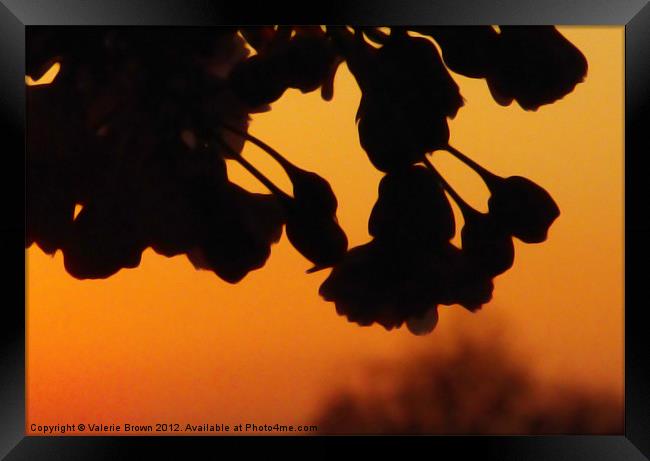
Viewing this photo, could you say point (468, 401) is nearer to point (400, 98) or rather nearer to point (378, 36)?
point (400, 98)

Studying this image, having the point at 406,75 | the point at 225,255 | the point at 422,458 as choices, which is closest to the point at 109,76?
the point at 225,255

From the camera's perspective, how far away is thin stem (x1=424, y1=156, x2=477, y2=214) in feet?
4.80

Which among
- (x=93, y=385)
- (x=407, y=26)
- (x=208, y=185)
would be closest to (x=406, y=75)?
(x=407, y=26)

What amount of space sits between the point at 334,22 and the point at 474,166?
18.2 inches

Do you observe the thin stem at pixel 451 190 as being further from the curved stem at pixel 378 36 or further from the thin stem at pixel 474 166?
the curved stem at pixel 378 36

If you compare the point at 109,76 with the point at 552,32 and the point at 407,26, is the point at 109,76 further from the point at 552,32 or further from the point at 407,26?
the point at 552,32

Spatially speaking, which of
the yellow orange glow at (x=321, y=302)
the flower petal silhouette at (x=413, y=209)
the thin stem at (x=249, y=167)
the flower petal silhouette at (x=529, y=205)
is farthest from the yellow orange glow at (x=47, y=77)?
the flower petal silhouette at (x=529, y=205)

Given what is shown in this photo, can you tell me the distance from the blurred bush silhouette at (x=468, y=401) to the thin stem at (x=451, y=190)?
30cm

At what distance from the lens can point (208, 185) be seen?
1.46 meters

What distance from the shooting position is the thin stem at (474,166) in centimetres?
146

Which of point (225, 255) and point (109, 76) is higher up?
point (109, 76)

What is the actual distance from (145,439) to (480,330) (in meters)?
0.81

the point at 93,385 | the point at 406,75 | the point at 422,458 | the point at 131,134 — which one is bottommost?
the point at 422,458

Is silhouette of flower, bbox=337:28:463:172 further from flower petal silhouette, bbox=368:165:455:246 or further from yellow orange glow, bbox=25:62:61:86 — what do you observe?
yellow orange glow, bbox=25:62:61:86
